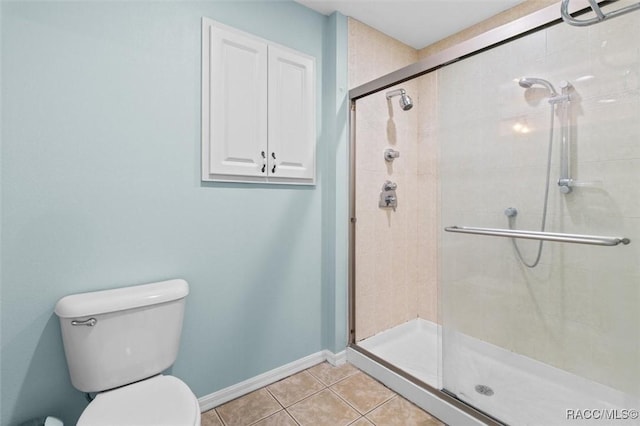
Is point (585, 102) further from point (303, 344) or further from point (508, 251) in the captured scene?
point (303, 344)

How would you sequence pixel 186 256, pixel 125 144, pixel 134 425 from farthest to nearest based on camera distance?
pixel 186 256, pixel 125 144, pixel 134 425

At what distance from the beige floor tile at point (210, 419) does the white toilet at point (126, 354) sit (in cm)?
43

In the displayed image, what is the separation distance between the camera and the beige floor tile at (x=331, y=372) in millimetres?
1850

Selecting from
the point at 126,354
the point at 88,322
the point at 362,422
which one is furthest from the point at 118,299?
the point at 362,422

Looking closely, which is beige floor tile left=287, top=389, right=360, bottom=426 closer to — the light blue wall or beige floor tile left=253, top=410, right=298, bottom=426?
beige floor tile left=253, top=410, right=298, bottom=426

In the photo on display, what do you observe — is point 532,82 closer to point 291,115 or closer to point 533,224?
point 533,224

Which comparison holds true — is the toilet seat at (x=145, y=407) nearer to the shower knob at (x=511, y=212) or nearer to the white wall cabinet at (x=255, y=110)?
the white wall cabinet at (x=255, y=110)

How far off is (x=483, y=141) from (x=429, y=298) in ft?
3.95

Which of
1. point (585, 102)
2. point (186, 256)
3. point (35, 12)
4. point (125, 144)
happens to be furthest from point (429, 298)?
point (35, 12)

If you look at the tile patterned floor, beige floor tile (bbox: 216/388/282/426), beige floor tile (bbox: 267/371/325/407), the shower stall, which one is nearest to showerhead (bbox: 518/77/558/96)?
the shower stall

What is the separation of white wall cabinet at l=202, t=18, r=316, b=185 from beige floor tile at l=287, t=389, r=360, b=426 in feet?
4.02

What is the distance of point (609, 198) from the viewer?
1352 millimetres

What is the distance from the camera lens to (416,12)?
6.63 ft

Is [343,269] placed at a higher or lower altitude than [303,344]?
higher
